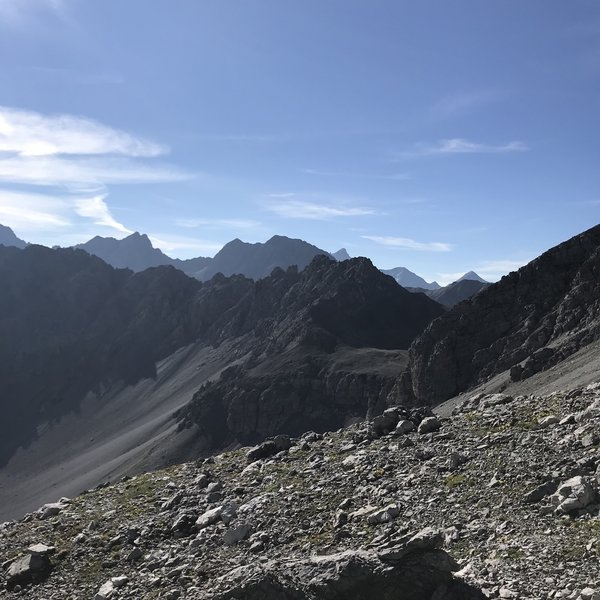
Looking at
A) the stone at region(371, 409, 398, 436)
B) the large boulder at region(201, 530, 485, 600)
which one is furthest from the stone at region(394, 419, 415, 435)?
the large boulder at region(201, 530, 485, 600)

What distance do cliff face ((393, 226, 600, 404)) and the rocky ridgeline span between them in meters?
78.0

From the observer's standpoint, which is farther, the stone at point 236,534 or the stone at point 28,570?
the stone at point 28,570

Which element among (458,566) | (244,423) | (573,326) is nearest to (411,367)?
(573,326)

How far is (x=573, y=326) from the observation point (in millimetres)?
100812

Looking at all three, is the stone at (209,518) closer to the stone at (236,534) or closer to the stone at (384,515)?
the stone at (236,534)

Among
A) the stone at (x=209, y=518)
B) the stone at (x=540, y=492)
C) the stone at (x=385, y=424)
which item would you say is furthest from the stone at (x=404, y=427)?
the stone at (x=540, y=492)

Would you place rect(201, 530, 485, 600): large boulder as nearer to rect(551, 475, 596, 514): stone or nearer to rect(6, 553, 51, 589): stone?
rect(551, 475, 596, 514): stone

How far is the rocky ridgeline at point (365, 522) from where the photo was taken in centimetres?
1527

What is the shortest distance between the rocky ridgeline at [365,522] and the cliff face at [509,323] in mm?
78034

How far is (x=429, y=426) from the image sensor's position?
30250 millimetres

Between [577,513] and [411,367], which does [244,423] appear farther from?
[577,513]

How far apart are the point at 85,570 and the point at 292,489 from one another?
370 inches

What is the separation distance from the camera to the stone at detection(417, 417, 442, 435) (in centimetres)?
3019

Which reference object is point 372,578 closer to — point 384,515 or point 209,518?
point 384,515
